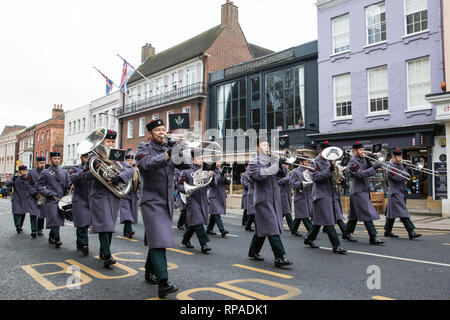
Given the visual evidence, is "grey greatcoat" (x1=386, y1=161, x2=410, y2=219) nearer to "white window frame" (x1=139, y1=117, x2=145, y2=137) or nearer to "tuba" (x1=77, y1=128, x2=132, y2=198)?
"tuba" (x1=77, y1=128, x2=132, y2=198)

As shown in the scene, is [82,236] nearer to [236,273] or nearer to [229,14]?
[236,273]

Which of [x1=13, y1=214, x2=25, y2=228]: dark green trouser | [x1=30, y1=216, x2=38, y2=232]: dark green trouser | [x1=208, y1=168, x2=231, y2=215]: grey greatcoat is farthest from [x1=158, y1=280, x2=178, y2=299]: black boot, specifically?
[x1=13, y1=214, x2=25, y2=228]: dark green trouser

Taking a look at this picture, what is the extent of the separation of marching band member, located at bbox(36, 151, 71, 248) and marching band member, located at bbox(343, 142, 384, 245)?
6.44 meters

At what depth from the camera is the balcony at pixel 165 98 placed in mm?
29391

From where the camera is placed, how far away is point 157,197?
468cm

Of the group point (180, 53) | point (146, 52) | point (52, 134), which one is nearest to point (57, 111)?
point (52, 134)

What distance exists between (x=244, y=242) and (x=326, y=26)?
16.0m

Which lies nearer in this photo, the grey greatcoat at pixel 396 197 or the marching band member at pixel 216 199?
the grey greatcoat at pixel 396 197

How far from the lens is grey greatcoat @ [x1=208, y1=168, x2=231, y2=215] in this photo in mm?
10234

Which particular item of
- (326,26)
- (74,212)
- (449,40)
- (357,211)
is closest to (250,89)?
(326,26)

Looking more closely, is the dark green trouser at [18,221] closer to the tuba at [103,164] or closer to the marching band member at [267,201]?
the tuba at [103,164]

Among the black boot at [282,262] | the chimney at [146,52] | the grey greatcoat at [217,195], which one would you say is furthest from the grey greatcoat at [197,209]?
the chimney at [146,52]

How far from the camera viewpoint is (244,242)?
8.63 meters

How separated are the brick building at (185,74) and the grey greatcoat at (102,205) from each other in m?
20.8
